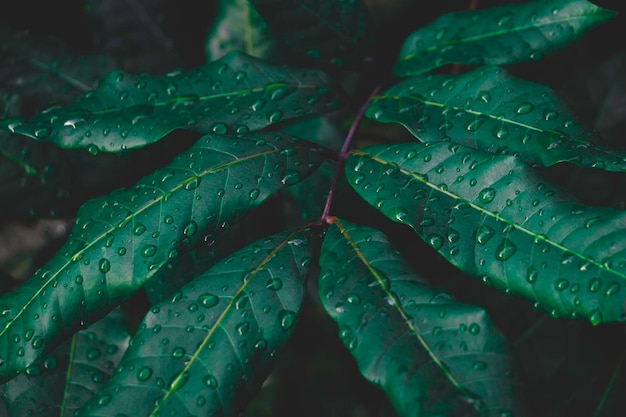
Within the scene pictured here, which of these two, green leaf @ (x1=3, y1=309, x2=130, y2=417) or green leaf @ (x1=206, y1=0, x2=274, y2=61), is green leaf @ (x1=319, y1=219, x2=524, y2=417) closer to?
green leaf @ (x1=3, y1=309, x2=130, y2=417)

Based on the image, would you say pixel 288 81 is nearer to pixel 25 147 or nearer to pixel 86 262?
pixel 86 262

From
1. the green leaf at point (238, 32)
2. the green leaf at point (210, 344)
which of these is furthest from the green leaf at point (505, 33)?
the green leaf at point (210, 344)

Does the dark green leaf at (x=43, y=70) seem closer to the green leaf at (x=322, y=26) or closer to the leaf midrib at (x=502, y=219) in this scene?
the green leaf at (x=322, y=26)

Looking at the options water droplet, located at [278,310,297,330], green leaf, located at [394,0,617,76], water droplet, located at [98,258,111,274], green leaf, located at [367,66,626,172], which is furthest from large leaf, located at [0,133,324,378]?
green leaf, located at [394,0,617,76]

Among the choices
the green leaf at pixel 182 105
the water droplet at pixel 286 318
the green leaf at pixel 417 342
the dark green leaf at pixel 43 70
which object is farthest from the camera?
the dark green leaf at pixel 43 70

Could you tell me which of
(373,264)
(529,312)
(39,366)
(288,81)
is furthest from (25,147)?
(529,312)

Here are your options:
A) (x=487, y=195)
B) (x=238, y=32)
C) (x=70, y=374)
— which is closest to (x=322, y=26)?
(x=238, y=32)
